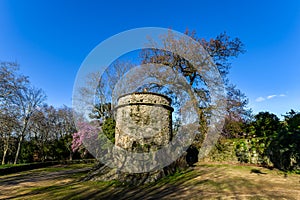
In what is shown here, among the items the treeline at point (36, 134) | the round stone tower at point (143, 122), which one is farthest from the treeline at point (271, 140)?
the treeline at point (36, 134)

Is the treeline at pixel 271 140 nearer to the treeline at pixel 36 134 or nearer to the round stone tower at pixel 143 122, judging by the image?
the round stone tower at pixel 143 122

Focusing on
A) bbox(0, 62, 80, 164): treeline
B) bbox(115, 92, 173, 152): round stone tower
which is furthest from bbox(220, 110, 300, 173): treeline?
bbox(0, 62, 80, 164): treeline

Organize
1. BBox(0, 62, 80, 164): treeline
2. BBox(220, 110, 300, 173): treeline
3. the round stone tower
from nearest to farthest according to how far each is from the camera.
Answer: BBox(220, 110, 300, 173): treeline
the round stone tower
BBox(0, 62, 80, 164): treeline

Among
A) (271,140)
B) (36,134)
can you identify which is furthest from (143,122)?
(36,134)

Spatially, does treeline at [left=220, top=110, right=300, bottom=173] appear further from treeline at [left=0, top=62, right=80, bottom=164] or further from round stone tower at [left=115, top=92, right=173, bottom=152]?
treeline at [left=0, top=62, right=80, bottom=164]

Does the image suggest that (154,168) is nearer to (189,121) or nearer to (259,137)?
(189,121)

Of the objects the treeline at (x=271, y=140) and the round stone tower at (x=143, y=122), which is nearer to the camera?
the treeline at (x=271, y=140)

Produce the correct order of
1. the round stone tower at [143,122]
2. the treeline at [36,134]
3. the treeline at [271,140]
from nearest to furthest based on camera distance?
the treeline at [271,140] < the round stone tower at [143,122] < the treeline at [36,134]

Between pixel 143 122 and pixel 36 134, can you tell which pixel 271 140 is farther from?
pixel 36 134

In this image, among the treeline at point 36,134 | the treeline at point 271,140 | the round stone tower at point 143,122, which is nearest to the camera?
the treeline at point 271,140

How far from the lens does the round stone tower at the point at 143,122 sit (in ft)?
25.6

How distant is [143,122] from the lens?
7980 mm

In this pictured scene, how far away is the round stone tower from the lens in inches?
307

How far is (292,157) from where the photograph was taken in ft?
20.0
